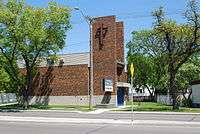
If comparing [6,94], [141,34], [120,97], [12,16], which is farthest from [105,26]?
[141,34]

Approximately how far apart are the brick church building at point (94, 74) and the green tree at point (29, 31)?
5.09 metres

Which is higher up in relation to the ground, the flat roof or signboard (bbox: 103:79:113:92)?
the flat roof

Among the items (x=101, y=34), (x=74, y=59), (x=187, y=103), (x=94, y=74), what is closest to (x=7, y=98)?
(x=74, y=59)

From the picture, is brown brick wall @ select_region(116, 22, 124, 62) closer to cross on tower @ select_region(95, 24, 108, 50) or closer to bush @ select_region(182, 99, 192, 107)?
cross on tower @ select_region(95, 24, 108, 50)

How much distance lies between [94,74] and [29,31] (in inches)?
436

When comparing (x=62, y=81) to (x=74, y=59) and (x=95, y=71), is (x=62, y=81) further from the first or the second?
(x=95, y=71)

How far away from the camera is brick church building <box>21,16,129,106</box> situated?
48.8 m

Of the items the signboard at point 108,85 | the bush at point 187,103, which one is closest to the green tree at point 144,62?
the bush at point 187,103

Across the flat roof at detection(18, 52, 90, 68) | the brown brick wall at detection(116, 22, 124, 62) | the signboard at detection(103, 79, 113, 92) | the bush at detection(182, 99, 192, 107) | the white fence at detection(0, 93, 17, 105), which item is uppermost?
the brown brick wall at detection(116, 22, 124, 62)

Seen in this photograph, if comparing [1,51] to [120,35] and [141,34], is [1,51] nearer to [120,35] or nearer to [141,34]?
[120,35]

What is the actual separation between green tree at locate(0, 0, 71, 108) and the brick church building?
16.7 feet

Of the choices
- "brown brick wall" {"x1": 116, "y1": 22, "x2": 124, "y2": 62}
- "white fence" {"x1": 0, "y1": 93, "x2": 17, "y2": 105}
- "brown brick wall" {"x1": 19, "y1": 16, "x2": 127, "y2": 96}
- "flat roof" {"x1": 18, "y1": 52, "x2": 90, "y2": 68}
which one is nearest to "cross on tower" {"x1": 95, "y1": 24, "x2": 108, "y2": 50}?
"brown brick wall" {"x1": 19, "y1": 16, "x2": 127, "y2": 96}

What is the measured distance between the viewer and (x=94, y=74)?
163 feet

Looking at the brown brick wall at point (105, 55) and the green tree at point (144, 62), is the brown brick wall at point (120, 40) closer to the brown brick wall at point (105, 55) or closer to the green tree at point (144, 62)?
the brown brick wall at point (105, 55)
